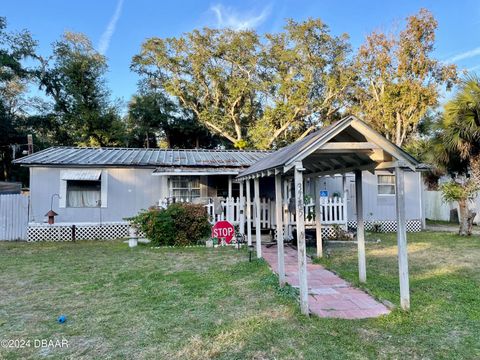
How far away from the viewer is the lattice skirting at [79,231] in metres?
13.7

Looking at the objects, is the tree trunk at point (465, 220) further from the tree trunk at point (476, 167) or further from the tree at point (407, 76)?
the tree at point (407, 76)

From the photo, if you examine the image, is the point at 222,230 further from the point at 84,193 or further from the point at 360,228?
the point at 84,193

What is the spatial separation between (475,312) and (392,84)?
22229mm

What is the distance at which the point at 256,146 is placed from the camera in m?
28.9

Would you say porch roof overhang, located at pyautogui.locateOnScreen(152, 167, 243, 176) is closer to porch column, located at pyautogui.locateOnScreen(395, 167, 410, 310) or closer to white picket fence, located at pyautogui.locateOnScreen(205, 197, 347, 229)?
white picket fence, located at pyautogui.locateOnScreen(205, 197, 347, 229)

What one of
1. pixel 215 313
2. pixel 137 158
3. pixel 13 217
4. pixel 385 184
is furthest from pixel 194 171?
pixel 215 313

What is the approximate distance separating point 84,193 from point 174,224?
16.4 ft

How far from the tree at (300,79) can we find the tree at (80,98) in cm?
1196

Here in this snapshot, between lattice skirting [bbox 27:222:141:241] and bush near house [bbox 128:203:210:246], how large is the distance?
9.42ft

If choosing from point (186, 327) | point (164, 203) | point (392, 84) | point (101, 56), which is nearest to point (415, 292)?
point (186, 327)

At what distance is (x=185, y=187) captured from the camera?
49.4 ft

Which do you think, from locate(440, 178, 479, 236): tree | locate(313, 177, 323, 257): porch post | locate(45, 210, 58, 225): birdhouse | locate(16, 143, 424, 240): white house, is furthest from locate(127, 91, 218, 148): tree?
locate(313, 177, 323, 257): porch post

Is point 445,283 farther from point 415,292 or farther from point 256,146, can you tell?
point 256,146

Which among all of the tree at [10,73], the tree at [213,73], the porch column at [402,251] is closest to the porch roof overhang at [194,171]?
the porch column at [402,251]
